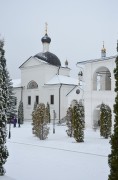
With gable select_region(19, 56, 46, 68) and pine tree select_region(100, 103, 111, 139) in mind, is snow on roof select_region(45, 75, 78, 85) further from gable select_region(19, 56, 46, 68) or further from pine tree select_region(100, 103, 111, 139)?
pine tree select_region(100, 103, 111, 139)

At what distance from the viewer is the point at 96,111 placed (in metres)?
27.2

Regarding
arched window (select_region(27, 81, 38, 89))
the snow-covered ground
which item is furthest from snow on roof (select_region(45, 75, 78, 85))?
the snow-covered ground

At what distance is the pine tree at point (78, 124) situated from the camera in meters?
17.5

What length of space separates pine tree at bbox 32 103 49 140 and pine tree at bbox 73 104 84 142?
2498 millimetres

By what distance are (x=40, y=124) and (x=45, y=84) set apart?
63.7 ft

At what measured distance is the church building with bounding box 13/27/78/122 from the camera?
37219 millimetres

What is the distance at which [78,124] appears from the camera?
58.6ft

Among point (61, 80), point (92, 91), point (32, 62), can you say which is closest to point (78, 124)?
point (92, 91)

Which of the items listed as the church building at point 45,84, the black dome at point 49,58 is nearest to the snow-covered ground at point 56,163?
the church building at point 45,84

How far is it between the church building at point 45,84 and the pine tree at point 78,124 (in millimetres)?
16854

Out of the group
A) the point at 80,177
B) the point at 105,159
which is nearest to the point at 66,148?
the point at 105,159

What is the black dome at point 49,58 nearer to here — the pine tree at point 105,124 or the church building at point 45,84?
the church building at point 45,84

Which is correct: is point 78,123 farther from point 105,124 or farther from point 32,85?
point 32,85

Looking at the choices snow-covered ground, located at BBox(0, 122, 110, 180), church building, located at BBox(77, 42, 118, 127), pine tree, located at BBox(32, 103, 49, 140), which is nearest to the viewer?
snow-covered ground, located at BBox(0, 122, 110, 180)
